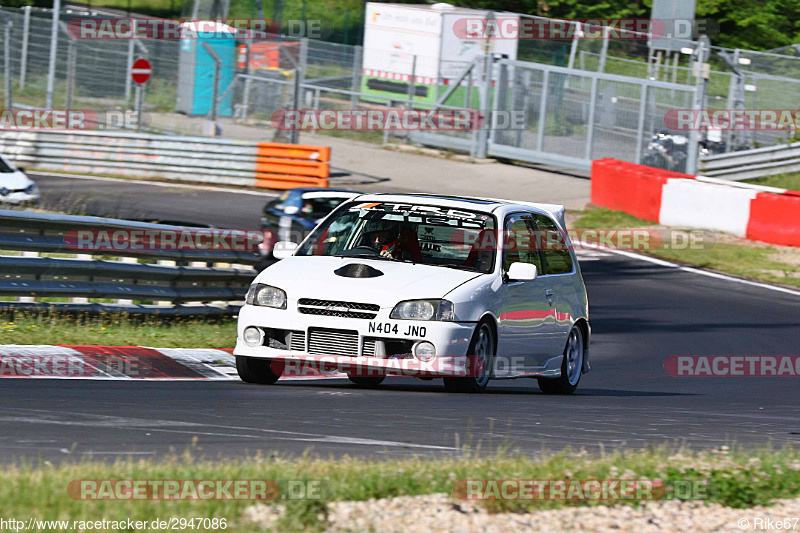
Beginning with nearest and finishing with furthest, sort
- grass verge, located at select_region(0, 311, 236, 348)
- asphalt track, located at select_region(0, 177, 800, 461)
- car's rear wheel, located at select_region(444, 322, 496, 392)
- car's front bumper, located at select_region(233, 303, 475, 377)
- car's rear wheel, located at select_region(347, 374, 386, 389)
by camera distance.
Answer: asphalt track, located at select_region(0, 177, 800, 461)
car's front bumper, located at select_region(233, 303, 475, 377)
car's rear wheel, located at select_region(444, 322, 496, 392)
car's rear wheel, located at select_region(347, 374, 386, 389)
grass verge, located at select_region(0, 311, 236, 348)

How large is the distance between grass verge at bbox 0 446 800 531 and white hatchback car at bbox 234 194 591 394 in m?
2.35

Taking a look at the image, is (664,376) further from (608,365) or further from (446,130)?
(446,130)

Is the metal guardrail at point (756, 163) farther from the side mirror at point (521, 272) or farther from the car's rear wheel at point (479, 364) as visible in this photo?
the car's rear wheel at point (479, 364)

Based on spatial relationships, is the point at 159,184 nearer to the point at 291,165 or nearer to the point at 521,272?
the point at 291,165

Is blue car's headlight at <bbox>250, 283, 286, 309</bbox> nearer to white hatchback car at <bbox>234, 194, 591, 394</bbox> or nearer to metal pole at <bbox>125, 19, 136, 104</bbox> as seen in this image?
white hatchback car at <bbox>234, 194, 591, 394</bbox>

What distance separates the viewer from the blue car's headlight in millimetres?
8680

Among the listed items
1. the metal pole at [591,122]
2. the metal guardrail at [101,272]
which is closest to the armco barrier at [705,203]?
the metal pole at [591,122]

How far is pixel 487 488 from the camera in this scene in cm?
508

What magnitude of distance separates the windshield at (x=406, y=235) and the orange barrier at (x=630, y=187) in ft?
51.8

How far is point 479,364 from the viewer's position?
8953 mm

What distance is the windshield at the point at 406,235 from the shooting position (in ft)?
30.7

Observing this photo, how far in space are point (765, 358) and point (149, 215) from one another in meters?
12.4

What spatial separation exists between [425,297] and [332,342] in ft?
2.40

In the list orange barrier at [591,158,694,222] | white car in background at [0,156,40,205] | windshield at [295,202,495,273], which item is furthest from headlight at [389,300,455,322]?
orange barrier at [591,158,694,222]
